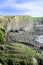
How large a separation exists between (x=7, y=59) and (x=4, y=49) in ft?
16.2

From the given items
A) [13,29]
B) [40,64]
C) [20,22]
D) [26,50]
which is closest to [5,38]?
[26,50]

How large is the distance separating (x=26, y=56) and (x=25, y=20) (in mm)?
123246

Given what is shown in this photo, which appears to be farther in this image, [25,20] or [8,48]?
[25,20]

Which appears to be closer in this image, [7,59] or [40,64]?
[7,59]

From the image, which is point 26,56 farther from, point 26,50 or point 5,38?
point 5,38

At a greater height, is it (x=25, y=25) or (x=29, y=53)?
(x=29, y=53)

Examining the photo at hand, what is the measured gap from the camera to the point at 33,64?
42438 millimetres

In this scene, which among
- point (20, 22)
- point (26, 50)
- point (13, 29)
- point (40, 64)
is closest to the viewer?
point (40, 64)

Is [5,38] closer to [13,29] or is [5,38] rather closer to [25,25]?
[13,29]

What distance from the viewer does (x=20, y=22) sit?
159 metres

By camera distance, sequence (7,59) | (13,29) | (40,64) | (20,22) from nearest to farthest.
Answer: (7,59) < (40,64) < (13,29) < (20,22)

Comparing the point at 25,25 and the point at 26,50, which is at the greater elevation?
the point at 26,50

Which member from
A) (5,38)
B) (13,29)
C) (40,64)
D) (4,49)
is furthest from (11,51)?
(13,29)

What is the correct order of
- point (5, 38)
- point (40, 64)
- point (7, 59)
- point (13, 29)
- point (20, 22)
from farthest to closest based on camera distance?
→ point (20, 22) → point (13, 29) → point (5, 38) → point (40, 64) → point (7, 59)
